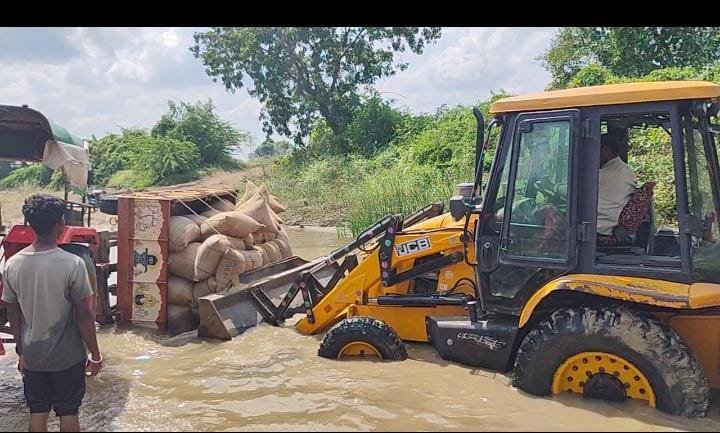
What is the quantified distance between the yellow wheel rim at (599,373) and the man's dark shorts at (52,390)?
2998mm

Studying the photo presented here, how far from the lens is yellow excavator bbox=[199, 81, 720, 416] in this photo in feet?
12.7

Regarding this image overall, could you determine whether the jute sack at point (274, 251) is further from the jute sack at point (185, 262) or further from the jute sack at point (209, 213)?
the jute sack at point (185, 262)

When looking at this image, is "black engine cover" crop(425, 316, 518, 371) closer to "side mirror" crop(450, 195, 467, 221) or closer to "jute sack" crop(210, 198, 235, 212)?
"side mirror" crop(450, 195, 467, 221)

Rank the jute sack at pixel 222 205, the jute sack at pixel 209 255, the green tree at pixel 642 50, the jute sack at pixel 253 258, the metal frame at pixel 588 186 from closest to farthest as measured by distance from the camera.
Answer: the metal frame at pixel 588 186 → the jute sack at pixel 209 255 → the jute sack at pixel 253 258 → the jute sack at pixel 222 205 → the green tree at pixel 642 50

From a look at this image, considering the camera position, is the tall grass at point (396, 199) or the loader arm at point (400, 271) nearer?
the loader arm at point (400, 271)

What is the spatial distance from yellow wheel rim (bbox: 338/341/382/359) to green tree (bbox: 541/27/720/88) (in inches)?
509

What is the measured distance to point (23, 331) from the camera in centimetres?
380

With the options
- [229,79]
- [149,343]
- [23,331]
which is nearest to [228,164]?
[229,79]

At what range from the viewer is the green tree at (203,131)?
31.9 m

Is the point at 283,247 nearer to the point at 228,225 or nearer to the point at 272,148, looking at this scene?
the point at 228,225

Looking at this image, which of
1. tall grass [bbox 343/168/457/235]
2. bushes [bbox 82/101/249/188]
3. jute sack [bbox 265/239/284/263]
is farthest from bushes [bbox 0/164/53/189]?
jute sack [bbox 265/239/284/263]

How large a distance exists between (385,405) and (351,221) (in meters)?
9.85

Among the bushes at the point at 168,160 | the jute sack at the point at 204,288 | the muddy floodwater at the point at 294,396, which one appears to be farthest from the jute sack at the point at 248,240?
the bushes at the point at 168,160

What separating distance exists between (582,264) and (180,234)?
4023 mm
